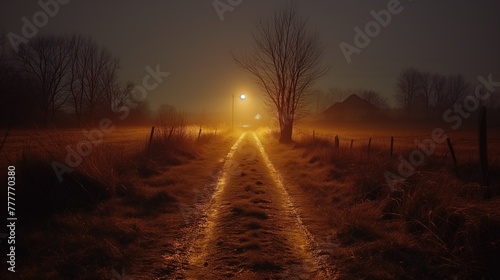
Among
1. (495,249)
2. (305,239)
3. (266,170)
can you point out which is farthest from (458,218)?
(266,170)

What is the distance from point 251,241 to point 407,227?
310cm

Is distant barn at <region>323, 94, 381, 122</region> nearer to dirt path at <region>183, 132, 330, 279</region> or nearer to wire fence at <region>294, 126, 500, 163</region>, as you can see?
wire fence at <region>294, 126, 500, 163</region>

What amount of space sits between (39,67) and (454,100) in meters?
118

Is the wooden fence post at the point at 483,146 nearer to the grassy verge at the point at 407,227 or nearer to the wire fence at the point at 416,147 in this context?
the grassy verge at the point at 407,227

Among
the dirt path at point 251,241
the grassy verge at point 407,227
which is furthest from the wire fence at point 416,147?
the dirt path at point 251,241

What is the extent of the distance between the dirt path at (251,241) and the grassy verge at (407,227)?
495mm

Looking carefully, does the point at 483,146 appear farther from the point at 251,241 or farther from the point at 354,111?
the point at 354,111

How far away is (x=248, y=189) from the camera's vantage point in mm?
9578

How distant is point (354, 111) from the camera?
86.8 meters

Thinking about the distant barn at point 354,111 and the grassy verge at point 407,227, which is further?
the distant barn at point 354,111

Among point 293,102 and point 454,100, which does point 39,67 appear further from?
point 454,100

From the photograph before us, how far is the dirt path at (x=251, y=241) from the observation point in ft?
14.8

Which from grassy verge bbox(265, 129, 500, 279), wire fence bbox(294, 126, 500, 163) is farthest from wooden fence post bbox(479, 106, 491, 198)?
wire fence bbox(294, 126, 500, 163)

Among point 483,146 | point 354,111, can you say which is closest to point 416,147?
point 483,146
